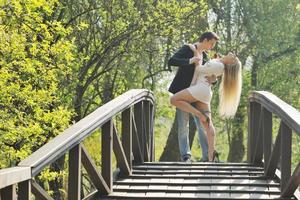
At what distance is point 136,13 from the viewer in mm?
16359

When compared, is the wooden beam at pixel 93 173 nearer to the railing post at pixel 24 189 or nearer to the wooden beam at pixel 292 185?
the railing post at pixel 24 189

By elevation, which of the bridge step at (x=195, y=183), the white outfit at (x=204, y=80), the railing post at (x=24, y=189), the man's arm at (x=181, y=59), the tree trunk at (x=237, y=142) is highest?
the man's arm at (x=181, y=59)

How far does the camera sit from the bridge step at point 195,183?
246 inches

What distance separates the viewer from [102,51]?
1717cm

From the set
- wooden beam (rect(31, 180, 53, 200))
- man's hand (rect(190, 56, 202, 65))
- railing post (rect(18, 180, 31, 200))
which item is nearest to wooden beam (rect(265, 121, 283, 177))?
man's hand (rect(190, 56, 202, 65))

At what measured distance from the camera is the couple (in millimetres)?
8312

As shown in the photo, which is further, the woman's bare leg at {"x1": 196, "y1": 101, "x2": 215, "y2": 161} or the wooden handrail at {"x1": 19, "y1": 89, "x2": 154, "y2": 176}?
the woman's bare leg at {"x1": 196, "y1": 101, "x2": 215, "y2": 161}

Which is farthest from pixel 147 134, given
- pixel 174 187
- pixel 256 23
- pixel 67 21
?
pixel 256 23

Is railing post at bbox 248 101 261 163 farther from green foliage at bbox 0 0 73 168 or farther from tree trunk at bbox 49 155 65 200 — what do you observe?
tree trunk at bbox 49 155 65 200

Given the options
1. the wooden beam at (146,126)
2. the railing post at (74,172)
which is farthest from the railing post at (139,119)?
the railing post at (74,172)

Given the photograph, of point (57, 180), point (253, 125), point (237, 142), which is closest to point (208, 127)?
point (253, 125)

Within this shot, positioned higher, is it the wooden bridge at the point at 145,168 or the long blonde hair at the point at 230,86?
the long blonde hair at the point at 230,86

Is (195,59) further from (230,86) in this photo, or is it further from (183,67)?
(230,86)

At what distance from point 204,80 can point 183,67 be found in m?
0.33
